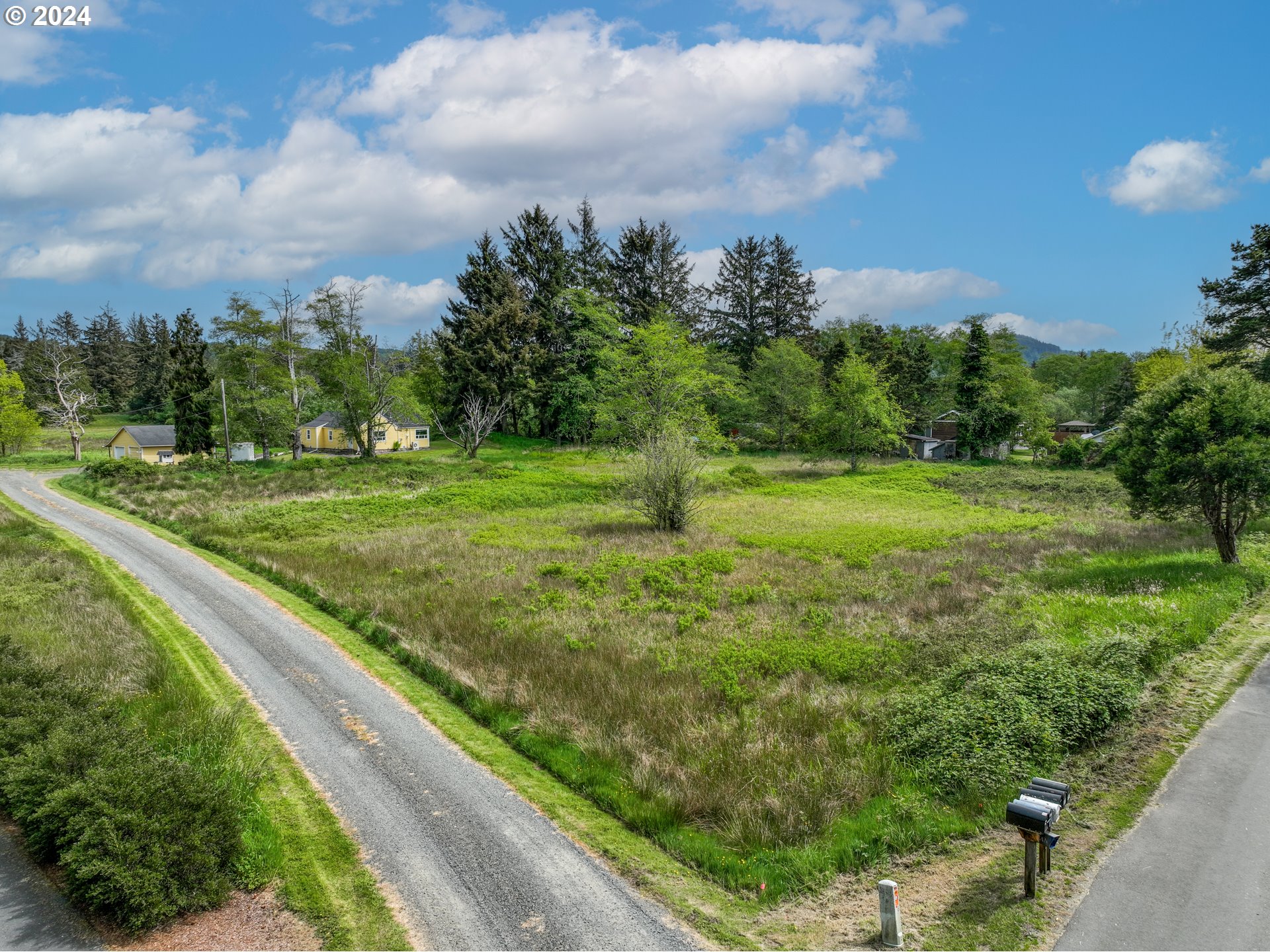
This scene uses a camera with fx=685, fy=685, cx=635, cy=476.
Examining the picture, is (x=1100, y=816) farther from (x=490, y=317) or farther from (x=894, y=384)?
(x=894, y=384)

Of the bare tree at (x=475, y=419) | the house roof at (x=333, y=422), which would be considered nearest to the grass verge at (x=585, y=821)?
the bare tree at (x=475, y=419)

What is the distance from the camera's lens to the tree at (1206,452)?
58.3 feet

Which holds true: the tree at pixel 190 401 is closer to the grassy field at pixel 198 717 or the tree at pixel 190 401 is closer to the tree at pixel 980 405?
the grassy field at pixel 198 717

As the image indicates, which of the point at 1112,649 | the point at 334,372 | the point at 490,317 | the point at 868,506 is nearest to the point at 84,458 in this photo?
the point at 334,372

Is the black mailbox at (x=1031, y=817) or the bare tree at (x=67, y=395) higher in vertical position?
the bare tree at (x=67, y=395)

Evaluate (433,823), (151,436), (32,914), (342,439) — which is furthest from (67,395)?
(433,823)

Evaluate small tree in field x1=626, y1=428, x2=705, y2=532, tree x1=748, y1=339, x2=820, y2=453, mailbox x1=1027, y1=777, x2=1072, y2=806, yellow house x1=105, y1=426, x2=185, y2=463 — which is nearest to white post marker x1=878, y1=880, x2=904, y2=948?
mailbox x1=1027, y1=777, x2=1072, y2=806

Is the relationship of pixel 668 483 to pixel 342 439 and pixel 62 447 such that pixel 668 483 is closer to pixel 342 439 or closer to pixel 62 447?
pixel 342 439

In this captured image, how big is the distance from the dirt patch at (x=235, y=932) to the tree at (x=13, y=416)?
7304 centimetres

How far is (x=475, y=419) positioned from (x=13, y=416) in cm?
4167

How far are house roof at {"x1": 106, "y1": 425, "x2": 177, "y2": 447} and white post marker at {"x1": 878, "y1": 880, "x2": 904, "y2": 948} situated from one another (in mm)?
68660

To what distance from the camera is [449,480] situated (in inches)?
1702

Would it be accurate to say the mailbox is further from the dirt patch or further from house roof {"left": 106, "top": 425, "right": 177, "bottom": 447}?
house roof {"left": 106, "top": 425, "right": 177, "bottom": 447}

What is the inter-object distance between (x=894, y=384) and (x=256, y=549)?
2377 inches
